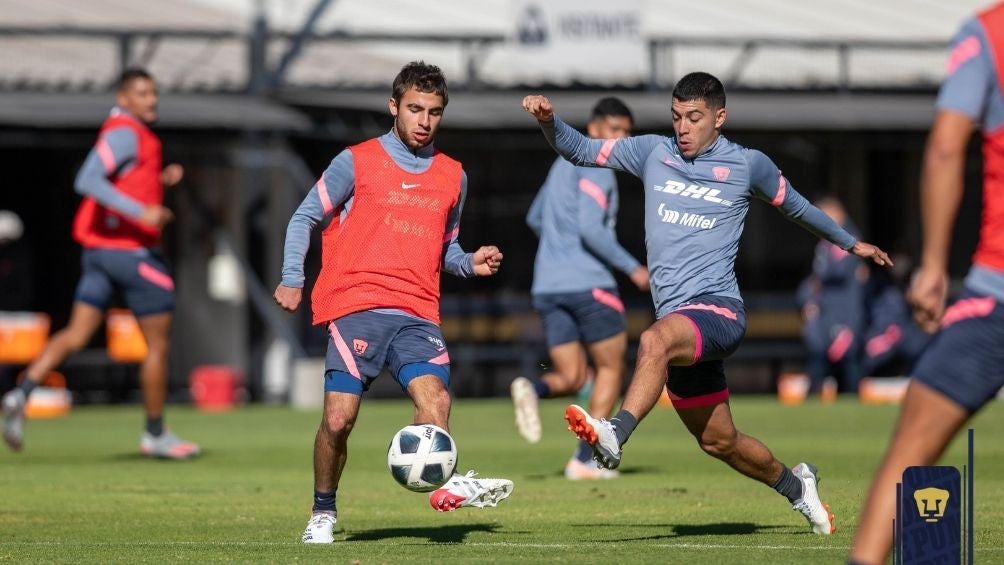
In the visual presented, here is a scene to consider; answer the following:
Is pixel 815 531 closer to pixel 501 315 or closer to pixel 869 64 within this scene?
pixel 501 315

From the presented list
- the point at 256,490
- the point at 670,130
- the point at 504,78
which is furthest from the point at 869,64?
the point at 256,490

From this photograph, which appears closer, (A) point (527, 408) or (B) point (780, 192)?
(B) point (780, 192)

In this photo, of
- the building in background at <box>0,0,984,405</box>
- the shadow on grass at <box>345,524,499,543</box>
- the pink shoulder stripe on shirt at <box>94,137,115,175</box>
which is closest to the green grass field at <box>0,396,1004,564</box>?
the shadow on grass at <box>345,524,499,543</box>

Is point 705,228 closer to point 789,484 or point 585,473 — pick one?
point 789,484

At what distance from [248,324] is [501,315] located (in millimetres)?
3547

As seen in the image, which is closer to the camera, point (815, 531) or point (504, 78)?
point (815, 531)

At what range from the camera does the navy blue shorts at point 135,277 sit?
13.0 metres

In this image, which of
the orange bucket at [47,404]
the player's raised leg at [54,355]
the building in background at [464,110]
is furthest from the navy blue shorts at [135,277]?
the building in background at [464,110]

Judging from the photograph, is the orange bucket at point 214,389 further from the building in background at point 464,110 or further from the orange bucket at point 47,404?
the orange bucket at point 47,404

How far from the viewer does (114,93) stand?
22.0 metres

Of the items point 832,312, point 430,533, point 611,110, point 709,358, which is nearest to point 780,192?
point 709,358

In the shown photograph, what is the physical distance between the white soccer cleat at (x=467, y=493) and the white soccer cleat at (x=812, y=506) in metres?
1.47

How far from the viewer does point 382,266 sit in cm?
797

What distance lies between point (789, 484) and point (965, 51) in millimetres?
3412
